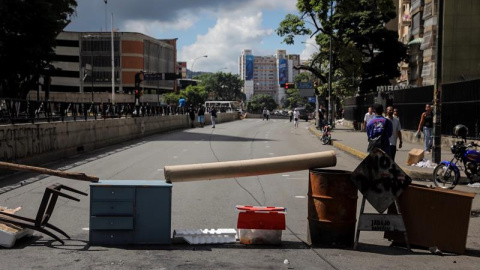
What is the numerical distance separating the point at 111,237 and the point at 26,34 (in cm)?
3930

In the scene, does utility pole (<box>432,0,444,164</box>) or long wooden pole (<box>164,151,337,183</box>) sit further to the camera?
utility pole (<box>432,0,444,164</box>)

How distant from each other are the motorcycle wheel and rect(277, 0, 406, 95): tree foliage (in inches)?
1169

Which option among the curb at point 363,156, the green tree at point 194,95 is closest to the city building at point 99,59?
the green tree at point 194,95

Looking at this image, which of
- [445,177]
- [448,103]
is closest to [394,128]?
[445,177]

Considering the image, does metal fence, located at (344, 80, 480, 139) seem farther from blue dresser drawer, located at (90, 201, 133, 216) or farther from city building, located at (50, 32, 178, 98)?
city building, located at (50, 32, 178, 98)

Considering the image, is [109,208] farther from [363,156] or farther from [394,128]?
[363,156]

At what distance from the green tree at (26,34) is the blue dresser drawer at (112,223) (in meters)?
36.6

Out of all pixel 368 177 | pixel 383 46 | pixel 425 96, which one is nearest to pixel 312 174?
pixel 368 177

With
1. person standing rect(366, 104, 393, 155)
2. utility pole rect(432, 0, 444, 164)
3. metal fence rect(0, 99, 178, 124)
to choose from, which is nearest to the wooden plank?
person standing rect(366, 104, 393, 155)

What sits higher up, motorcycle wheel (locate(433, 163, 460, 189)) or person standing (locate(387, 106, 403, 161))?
person standing (locate(387, 106, 403, 161))

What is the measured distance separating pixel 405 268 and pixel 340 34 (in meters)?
40.2

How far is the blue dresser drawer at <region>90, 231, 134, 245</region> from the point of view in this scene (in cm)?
657

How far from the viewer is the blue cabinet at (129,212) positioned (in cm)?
648

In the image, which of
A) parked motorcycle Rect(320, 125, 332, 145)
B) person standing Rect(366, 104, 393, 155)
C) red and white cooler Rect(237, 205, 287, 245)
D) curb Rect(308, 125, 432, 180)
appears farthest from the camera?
parked motorcycle Rect(320, 125, 332, 145)
